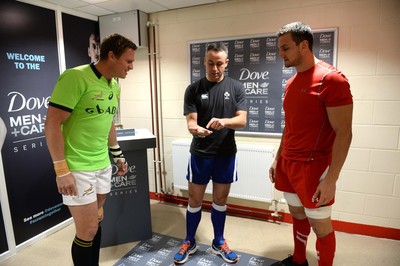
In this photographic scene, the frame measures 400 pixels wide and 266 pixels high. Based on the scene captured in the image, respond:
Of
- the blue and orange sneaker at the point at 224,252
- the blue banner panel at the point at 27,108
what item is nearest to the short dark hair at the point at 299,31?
the blue and orange sneaker at the point at 224,252

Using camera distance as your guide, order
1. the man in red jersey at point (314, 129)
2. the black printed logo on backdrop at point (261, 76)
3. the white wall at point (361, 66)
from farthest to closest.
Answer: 1. the black printed logo on backdrop at point (261, 76)
2. the white wall at point (361, 66)
3. the man in red jersey at point (314, 129)

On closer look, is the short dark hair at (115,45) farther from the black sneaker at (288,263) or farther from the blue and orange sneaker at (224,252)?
the black sneaker at (288,263)

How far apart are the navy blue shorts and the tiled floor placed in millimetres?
748

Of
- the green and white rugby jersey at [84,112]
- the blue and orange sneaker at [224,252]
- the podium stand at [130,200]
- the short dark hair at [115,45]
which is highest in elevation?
the short dark hair at [115,45]

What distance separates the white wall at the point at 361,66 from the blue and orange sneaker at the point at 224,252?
43.7 inches

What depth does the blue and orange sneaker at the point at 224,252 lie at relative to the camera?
7.43 ft

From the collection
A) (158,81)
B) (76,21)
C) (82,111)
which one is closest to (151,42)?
(158,81)

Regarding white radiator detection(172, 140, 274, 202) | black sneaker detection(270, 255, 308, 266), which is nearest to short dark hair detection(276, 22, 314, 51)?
white radiator detection(172, 140, 274, 202)

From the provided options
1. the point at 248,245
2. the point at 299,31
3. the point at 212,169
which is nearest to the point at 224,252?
the point at 248,245

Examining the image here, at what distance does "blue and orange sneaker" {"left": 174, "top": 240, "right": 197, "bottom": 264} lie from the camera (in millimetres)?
2248

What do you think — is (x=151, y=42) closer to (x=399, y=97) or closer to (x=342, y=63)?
(x=342, y=63)

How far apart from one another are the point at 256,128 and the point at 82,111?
1821 millimetres

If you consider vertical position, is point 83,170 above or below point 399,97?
below

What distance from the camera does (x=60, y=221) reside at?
2930mm
